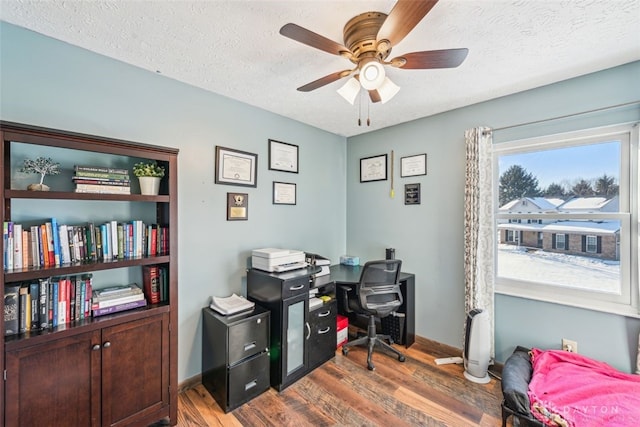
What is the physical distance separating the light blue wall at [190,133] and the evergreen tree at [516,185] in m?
1.91

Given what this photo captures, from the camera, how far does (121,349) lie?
156cm

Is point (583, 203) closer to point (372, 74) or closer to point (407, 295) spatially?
point (407, 295)

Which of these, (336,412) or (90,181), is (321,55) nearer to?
(90,181)

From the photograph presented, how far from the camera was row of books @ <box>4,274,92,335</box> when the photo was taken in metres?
1.32

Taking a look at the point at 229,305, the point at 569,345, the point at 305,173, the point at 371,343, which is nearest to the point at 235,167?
the point at 305,173

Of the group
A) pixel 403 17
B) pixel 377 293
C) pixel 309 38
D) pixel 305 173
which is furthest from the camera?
pixel 305 173

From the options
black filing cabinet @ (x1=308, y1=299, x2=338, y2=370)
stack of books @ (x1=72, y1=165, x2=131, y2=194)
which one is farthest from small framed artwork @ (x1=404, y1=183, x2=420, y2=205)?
stack of books @ (x1=72, y1=165, x2=131, y2=194)

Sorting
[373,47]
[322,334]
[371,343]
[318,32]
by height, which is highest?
[318,32]

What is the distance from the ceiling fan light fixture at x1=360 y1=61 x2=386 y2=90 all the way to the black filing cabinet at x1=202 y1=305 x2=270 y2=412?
1.82m

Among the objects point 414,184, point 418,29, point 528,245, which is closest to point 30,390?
point 418,29

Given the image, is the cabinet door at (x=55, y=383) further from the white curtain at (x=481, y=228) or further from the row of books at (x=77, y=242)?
the white curtain at (x=481, y=228)

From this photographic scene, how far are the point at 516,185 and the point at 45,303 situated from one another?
348cm

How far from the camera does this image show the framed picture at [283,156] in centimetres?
273

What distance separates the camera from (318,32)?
5.03 ft
